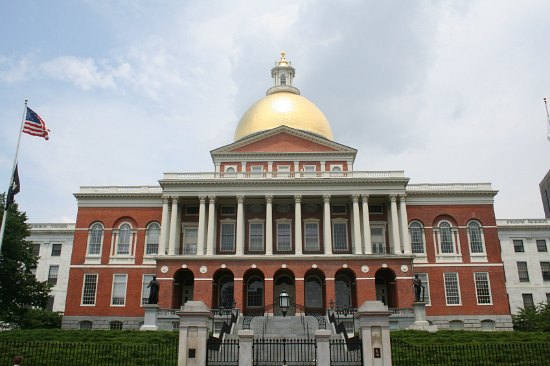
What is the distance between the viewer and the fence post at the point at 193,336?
1909 centimetres

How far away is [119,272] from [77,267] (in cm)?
389

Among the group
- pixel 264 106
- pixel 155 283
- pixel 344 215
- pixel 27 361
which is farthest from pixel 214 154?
pixel 27 361

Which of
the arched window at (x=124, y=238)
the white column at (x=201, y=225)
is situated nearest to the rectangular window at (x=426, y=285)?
the white column at (x=201, y=225)

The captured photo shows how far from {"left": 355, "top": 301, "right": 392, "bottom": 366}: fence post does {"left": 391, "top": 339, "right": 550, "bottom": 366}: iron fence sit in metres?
3.30

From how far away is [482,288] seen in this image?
48.4m

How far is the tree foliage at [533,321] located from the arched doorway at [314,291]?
17.2 metres

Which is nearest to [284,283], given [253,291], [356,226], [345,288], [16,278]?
[253,291]

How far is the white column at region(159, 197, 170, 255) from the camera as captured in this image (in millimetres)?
47250

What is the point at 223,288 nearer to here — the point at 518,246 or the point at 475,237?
the point at 475,237

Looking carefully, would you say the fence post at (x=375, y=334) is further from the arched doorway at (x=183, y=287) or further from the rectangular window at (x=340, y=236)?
the arched doorway at (x=183, y=287)

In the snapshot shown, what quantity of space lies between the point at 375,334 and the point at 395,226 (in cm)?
2936

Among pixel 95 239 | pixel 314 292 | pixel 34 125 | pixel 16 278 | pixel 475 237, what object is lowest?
pixel 314 292

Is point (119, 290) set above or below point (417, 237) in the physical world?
below

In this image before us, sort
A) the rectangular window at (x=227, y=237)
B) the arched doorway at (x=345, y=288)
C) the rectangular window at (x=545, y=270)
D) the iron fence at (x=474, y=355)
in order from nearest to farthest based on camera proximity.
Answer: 1. the iron fence at (x=474, y=355)
2. the arched doorway at (x=345, y=288)
3. the rectangular window at (x=227, y=237)
4. the rectangular window at (x=545, y=270)
